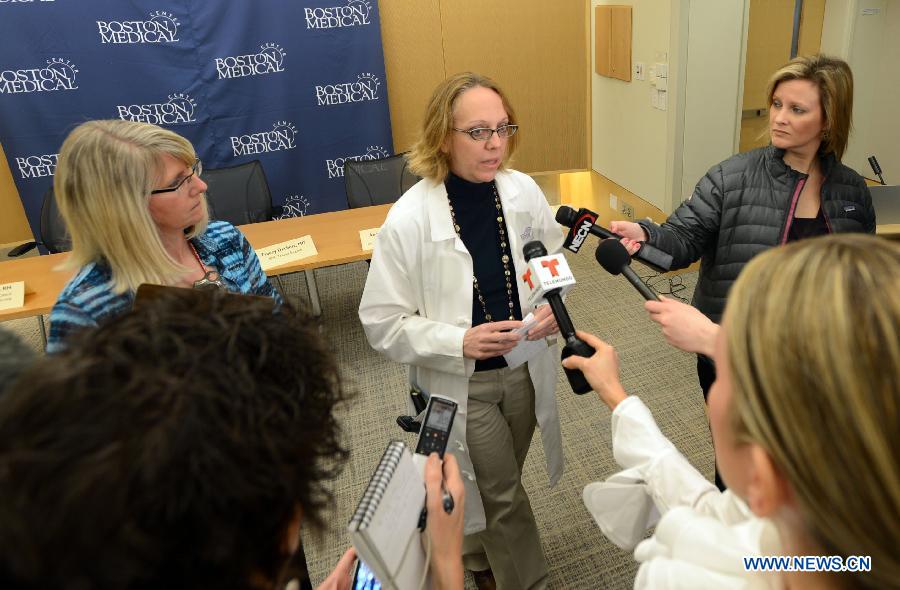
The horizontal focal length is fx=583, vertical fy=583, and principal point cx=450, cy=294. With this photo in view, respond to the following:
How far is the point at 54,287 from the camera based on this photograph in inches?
117

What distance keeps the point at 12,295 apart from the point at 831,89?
349cm

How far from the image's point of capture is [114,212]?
1342mm

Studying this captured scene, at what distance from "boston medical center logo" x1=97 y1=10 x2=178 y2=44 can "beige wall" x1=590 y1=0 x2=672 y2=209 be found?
3.26 metres

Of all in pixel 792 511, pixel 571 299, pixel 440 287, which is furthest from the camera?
pixel 571 299

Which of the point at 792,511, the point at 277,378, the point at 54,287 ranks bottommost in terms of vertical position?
the point at 54,287

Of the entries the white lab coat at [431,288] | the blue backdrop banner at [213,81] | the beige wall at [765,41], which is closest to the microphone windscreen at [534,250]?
the white lab coat at [431,288]

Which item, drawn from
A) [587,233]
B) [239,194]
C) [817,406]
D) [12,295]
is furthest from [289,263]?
[817,406]

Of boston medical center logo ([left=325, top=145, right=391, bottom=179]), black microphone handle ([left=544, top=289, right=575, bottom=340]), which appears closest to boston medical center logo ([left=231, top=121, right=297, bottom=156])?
boston medical center logo ([left=325, top=145, right=391, bottom=179])

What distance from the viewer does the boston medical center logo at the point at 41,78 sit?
3947 mm

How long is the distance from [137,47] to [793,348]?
15.4ft

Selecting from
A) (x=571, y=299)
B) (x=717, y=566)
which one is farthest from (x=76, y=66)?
(x=717, y=566)

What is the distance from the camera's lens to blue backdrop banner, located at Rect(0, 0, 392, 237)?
13.1 feet

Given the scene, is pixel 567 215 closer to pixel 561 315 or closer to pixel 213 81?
pixel 561 315

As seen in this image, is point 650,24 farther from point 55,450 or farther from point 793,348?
point 55,450
